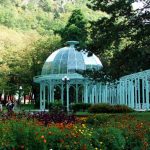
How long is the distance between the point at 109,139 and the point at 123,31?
14.9 metres

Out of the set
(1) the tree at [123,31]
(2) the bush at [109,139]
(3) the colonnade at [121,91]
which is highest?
(1) the tree at [123,31]

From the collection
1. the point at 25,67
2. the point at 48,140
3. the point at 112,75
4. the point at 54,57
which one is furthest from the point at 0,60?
the point at 48,140

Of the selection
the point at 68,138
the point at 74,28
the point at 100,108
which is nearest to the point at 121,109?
the point at 100,108

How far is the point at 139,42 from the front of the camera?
25.9 m

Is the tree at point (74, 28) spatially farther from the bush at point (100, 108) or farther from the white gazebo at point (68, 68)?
the bush at point (100, 108)

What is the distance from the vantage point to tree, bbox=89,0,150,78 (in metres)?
24.9

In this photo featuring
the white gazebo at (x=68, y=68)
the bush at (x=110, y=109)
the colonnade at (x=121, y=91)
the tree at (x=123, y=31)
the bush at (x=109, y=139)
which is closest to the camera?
the bush at (x=109, y=139)

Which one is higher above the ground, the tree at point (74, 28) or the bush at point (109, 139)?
the tree at point (74, 28)

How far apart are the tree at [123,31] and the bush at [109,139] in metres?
13.3

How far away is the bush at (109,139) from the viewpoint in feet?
34.1

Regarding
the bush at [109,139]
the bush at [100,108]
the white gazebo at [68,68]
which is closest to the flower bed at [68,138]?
the bush at [109,139]

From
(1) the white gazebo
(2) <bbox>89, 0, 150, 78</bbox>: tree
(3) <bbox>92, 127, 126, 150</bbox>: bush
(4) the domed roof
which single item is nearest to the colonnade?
(1) the white gazebo

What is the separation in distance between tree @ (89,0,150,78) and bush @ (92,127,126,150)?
1333 cm

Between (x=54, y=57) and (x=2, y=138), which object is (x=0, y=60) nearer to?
(x=54, y=57)
